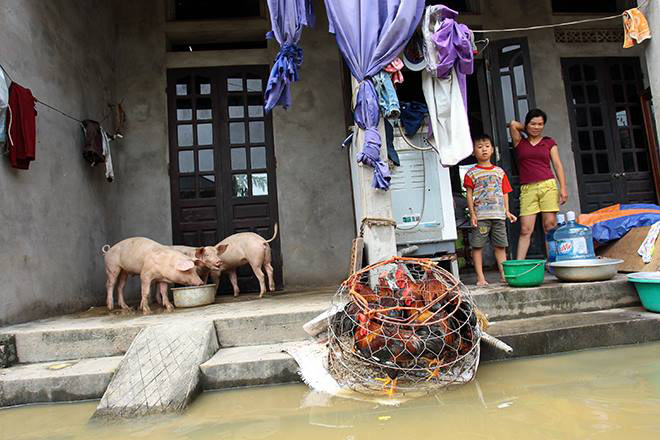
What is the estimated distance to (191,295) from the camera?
4.70 meters

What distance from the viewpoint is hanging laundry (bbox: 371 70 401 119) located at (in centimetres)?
403

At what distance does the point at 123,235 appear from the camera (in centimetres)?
636

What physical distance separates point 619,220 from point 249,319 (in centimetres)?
437

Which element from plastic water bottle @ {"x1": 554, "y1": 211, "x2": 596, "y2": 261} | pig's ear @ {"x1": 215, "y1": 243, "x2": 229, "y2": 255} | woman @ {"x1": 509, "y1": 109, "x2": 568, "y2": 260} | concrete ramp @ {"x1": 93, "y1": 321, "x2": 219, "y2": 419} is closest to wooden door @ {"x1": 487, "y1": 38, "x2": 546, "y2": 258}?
woman @ {"x1": 509, "y1": 109, "x2": 568, "y2": 260}

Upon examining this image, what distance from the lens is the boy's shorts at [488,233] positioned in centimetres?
454

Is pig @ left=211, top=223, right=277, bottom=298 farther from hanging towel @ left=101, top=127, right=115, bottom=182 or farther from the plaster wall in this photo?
the plaster wall

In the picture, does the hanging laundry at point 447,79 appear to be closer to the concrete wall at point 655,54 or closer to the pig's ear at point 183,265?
the concrete wall at point 655,54

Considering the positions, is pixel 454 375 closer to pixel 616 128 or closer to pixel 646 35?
pixel 646 35

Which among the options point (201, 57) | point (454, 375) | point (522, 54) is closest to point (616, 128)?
point (522, 54)

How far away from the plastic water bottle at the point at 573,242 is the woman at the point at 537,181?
352 mm

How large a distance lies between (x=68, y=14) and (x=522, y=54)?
609 cm

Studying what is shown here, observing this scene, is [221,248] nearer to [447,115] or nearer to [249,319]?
[249,319]

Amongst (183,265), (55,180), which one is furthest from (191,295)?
(55,180)

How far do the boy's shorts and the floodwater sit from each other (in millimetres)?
1667
